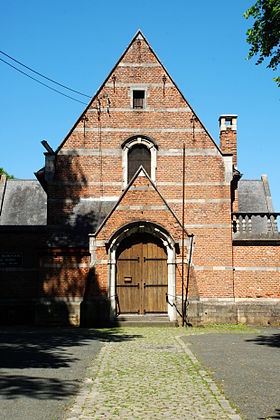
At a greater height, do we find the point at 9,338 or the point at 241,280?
the point at 241,280

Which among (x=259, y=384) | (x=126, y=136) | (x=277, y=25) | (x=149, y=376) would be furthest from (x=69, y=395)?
(x=126, y=136)

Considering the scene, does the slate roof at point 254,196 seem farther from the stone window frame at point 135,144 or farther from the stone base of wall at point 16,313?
the stone base of wall at point 16,313

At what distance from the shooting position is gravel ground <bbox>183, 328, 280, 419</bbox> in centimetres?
643

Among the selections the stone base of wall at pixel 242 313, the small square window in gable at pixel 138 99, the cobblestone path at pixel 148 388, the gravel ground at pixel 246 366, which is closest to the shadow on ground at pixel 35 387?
the cobblestone path at pixel 148 388

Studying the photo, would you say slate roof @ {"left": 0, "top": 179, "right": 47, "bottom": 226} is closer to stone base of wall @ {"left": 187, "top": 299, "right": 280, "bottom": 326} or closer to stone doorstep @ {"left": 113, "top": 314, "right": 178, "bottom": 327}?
stone doorstep @ {"left": 113, "top": 314, "right": 178, "bottom": 327}

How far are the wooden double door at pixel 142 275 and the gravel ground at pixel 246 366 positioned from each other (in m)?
3.63

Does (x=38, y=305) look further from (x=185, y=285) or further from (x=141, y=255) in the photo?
(x=185, y=285)

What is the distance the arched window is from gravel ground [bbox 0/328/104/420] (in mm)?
7385

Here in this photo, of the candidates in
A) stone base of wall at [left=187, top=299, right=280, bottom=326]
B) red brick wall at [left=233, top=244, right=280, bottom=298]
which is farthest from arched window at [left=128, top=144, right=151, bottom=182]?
stone base of wall at [left=187, top=299, right=280, bottom=326]

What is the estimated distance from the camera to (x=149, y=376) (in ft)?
26.9

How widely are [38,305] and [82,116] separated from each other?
748 centimetres

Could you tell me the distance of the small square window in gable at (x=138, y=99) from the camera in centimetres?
2016

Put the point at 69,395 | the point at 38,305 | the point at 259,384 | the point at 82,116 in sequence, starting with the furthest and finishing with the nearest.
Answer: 1. the point at 82,116
2. the point at 38,305
3. the point at 259,384
4. the point at 69,395

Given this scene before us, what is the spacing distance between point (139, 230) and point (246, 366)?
909cm
